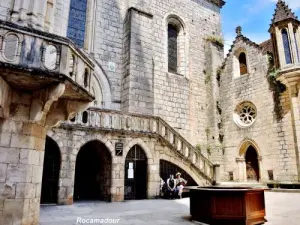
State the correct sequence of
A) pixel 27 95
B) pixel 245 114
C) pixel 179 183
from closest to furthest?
pixel 27 95 < pixel 179 183 < pixel 245 114

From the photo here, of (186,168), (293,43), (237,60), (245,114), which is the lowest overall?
(186,168)

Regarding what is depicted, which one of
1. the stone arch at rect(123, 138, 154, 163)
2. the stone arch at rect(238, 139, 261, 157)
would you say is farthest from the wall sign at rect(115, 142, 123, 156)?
the stone arch at rect(238, 139, 261, 157)

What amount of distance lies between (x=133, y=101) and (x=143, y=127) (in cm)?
236

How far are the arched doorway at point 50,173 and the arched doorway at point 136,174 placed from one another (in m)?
2.80

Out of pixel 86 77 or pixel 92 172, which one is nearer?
pixel 86 77

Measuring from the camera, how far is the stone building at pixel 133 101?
463 cm

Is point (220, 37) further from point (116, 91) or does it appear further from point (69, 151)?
point (69, 151)

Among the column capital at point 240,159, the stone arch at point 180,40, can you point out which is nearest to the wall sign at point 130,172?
the stone arch at point 180,40

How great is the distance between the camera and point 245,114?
55.6 feet

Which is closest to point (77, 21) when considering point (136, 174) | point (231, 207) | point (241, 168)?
point (136, 174)

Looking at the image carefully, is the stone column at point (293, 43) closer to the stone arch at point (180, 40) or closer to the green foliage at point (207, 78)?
the green foliage at point (207, 78)

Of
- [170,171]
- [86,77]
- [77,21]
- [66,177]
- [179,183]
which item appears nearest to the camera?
[86,77]

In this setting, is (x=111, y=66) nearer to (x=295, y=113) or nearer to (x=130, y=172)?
(x=130, y=172)

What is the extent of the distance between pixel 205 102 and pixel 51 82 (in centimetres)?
1491
